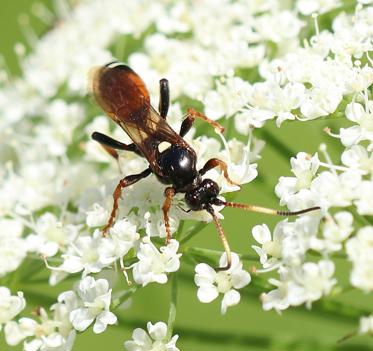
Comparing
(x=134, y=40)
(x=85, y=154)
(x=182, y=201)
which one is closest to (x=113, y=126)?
(x=85, y=154)

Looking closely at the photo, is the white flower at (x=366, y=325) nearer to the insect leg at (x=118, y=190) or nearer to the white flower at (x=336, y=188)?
the white flower at (x=336, y=188)

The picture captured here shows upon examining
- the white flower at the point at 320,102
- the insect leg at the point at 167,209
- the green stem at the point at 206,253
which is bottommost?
the green stem at the point at 206,253

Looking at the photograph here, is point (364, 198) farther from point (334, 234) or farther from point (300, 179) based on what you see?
point (300, 179)

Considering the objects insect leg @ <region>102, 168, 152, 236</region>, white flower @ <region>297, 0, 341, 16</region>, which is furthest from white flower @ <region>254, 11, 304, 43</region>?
insect leg @ <region>102, 168, 152, 236</region>

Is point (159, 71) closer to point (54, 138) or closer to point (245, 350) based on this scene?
point (54, 138)

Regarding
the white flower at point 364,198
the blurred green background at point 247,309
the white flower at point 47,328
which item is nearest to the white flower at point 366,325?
the white flower at point 364,198

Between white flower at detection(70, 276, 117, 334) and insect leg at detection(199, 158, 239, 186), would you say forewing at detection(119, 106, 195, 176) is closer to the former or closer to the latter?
insect leg at detection(199, 158, 239, 186)
